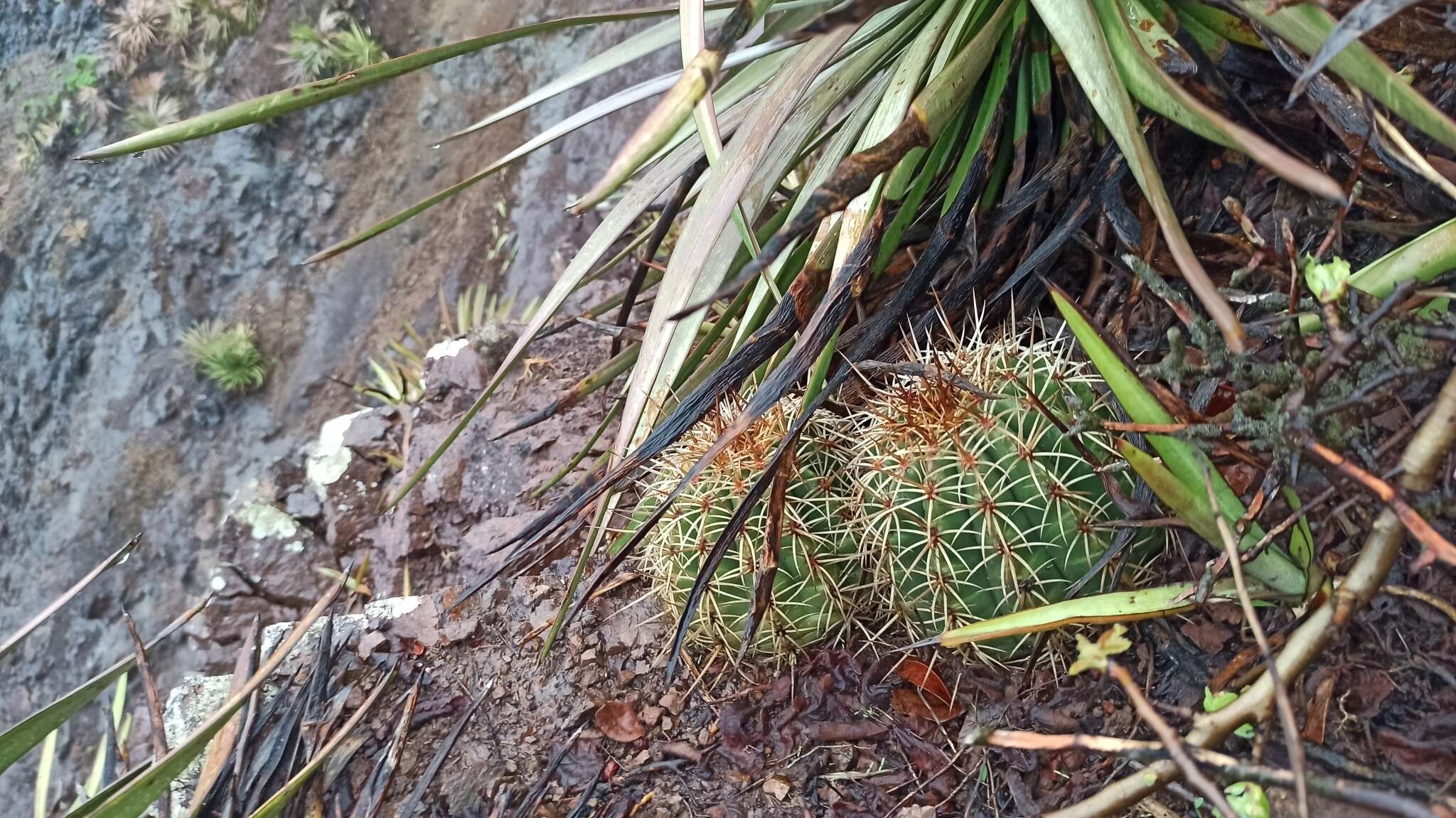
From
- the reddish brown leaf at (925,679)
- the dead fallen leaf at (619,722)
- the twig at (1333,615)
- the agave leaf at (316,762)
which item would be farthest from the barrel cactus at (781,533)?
the agave leaf at (316,762)

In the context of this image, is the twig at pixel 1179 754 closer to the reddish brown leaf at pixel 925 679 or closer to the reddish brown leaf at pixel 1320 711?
the reddish brown leaf at pixel 1320 711

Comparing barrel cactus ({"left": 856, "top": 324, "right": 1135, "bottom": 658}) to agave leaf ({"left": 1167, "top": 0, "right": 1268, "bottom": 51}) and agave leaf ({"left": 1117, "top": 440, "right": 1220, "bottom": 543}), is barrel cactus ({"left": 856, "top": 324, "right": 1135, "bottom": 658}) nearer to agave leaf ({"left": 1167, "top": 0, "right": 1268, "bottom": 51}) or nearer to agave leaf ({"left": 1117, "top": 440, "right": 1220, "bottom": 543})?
agave leaf ({"left": 1117, "top": 440, "right": 1220, "bottom": 543})

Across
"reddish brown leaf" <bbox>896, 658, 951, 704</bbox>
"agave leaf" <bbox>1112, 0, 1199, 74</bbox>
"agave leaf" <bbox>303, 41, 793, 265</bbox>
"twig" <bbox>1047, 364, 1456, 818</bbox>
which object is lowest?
"reddish brown leaf" <bbox>896, 658, 951, 704</bbox>

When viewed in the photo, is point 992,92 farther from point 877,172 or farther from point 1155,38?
point 877,172

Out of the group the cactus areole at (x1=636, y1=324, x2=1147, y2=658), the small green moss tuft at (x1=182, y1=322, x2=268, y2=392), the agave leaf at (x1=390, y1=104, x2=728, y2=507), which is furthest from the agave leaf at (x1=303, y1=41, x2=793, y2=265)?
the small green moss tuft at (x1=182, y1=322, x2=268, y2=392)

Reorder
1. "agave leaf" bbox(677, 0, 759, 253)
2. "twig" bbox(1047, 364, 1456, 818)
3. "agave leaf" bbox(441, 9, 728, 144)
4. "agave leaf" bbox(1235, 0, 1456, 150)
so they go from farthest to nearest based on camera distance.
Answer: "agave leaf" bbox(441, 9, 728, 144) → "agave leaf" bbox(677, 0, 759, 253) → "agave leaf" bbox(1235, 0, 1456, 150) → "twig" bbox(1047, 364, 1456, 818)

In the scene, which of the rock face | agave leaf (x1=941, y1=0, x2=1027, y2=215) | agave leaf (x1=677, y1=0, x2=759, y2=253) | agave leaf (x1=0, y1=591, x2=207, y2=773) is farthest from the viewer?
the rock face
